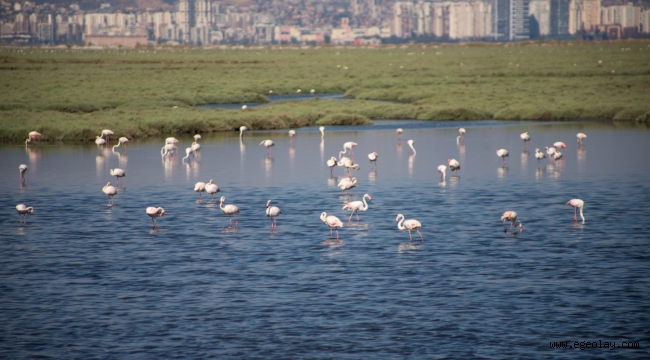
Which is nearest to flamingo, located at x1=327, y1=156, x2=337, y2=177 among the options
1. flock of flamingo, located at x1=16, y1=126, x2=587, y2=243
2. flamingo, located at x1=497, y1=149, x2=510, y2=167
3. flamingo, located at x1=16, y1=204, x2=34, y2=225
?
flock of flamingo, located at x1=16, y1=126, x2=587, y2=243

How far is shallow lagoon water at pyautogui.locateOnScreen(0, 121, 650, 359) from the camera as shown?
12789 millimetres

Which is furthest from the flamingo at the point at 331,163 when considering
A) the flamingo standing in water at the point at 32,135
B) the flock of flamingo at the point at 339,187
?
the flamingo standing in water at the point at 32,135

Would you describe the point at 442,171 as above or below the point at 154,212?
above

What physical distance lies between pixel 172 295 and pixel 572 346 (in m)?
6.68

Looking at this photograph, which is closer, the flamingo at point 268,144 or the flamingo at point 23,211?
the flamingo at point 23,211

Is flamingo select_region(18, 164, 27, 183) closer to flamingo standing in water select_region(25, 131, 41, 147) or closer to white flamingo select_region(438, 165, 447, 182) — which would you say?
flamingo standing in water select_region(25, 131, 41, 147)

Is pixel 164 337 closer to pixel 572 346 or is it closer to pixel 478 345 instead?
pixel 478 345

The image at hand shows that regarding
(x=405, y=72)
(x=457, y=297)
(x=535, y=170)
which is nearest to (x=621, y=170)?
(x=535, y=170)

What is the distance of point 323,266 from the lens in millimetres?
16859

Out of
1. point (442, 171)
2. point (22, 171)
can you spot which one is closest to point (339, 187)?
point (442, 171)

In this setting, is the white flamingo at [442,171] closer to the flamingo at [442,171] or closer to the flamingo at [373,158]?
the flamingo at [442,171]

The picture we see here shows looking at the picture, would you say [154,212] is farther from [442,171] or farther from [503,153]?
[503,153]

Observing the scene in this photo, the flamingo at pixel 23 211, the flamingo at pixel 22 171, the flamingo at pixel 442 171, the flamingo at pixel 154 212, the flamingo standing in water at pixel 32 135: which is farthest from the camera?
the flamingo standing in water at pixel 32 135

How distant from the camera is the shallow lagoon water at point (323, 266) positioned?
1279 centimetres
